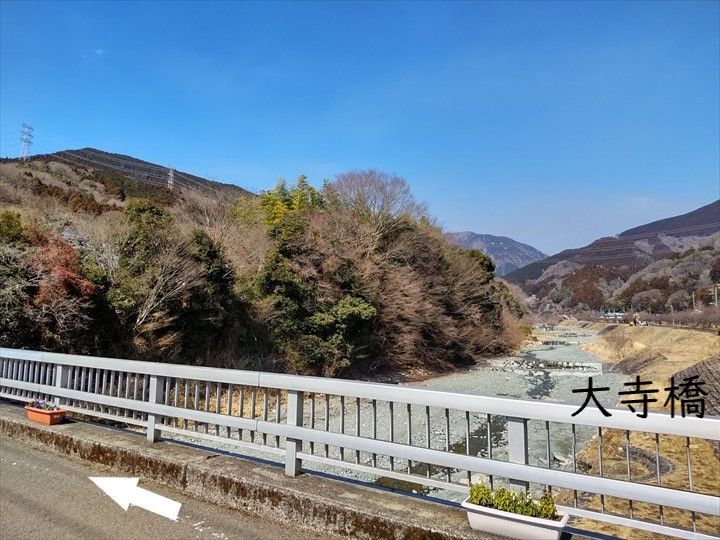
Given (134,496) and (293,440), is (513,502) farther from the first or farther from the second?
(134,496)

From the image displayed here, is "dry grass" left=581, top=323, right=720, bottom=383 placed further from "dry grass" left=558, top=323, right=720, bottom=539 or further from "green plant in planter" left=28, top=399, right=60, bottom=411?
"green plant in planter" left=28, top=399, right=60, bottom=411

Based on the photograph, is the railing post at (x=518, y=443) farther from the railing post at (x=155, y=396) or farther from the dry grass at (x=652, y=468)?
the railing post at (x=155, y=396)

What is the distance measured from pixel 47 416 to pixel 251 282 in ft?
49.3

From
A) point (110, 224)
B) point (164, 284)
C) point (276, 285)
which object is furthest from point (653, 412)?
point (276, 285)

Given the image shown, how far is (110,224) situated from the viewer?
15.9m

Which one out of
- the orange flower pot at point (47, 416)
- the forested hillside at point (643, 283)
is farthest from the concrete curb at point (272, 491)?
the forested hillside at point (643, 283)

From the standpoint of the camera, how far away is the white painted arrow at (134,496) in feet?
12.0

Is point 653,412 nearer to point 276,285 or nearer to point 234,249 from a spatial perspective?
point 276,285

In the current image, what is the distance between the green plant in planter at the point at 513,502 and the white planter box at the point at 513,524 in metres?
0.04

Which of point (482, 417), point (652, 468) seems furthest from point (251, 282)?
point (652, 468)

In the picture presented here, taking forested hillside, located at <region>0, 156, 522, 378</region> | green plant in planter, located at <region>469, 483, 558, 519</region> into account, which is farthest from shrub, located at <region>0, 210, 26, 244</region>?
green plant in planter, located at <region>469, 483, 558, 519</region>

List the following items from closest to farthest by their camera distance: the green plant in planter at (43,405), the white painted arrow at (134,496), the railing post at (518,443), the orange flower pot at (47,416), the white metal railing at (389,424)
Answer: the white metal railing at (389,424)
the railing post at (518,443)
the white painted arrow at (134,496)
the orange flower pot at (47,416)
the green plant in planter at (43,405)

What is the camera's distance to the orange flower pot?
18.1 ft

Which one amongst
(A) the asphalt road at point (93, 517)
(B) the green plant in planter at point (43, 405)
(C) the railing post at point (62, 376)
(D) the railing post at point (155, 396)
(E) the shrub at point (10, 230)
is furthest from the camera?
(E) the shrub at point (10, 230)
